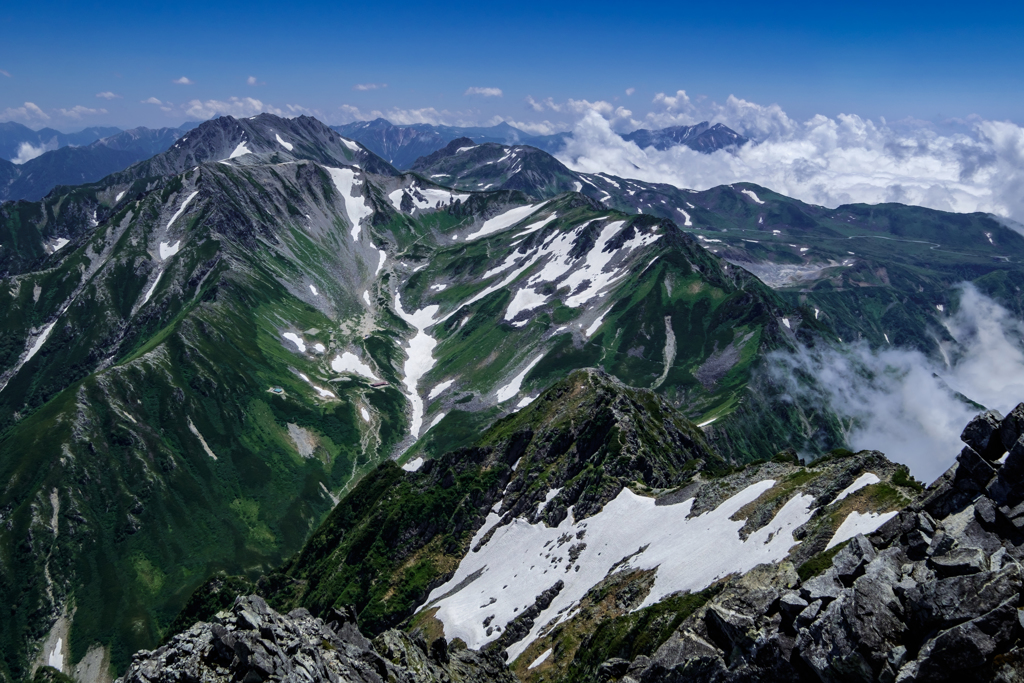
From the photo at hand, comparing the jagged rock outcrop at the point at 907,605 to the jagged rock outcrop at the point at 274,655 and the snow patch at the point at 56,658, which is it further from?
the snow patch at the point at 56,658

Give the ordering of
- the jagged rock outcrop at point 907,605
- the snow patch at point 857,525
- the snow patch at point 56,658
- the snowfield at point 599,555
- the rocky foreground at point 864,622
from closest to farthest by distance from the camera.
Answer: the jagged rock outcrop at point 907,605 → the rocky foreground at point 864,622 → the snow patch at point 857,525 → the snowfield at point 599,555 → the snow patch at point 56,658

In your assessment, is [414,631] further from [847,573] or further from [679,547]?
[847,573]

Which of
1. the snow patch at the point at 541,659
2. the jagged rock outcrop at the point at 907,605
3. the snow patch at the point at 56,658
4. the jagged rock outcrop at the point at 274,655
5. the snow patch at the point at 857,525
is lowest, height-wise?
the snow patch at the point at 56,658

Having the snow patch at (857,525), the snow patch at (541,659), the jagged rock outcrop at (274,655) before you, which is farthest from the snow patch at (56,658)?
the snow patch at (857,525)

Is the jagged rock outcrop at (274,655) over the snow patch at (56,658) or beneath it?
over

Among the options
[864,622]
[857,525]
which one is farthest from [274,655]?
[857,525]

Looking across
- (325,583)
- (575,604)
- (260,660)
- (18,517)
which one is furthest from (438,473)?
(18,517)
